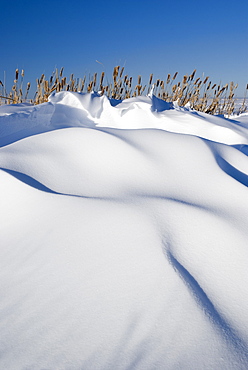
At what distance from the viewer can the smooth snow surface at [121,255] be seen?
1.55 feet

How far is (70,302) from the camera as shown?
21.6 inches

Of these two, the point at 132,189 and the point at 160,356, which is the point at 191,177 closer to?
the point at 132,189

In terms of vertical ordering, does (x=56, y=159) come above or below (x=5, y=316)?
above

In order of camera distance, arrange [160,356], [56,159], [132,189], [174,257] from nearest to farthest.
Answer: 1. [160,356]
2. [174,257]
3. [132,189]
4. [56,159]

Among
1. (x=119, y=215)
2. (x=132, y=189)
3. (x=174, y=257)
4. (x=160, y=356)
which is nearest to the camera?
(x=160, y=356)

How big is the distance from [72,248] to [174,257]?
0.71 feet

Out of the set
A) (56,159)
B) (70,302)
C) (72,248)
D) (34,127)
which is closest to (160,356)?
(70,302)

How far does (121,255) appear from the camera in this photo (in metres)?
0.63

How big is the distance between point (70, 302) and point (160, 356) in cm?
18

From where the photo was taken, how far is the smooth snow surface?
1.55 feet

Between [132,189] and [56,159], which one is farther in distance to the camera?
[56,159]

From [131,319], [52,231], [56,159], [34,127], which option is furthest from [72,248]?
[34,127]

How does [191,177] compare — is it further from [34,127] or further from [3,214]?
[34,127]

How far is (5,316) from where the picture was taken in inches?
21.3
